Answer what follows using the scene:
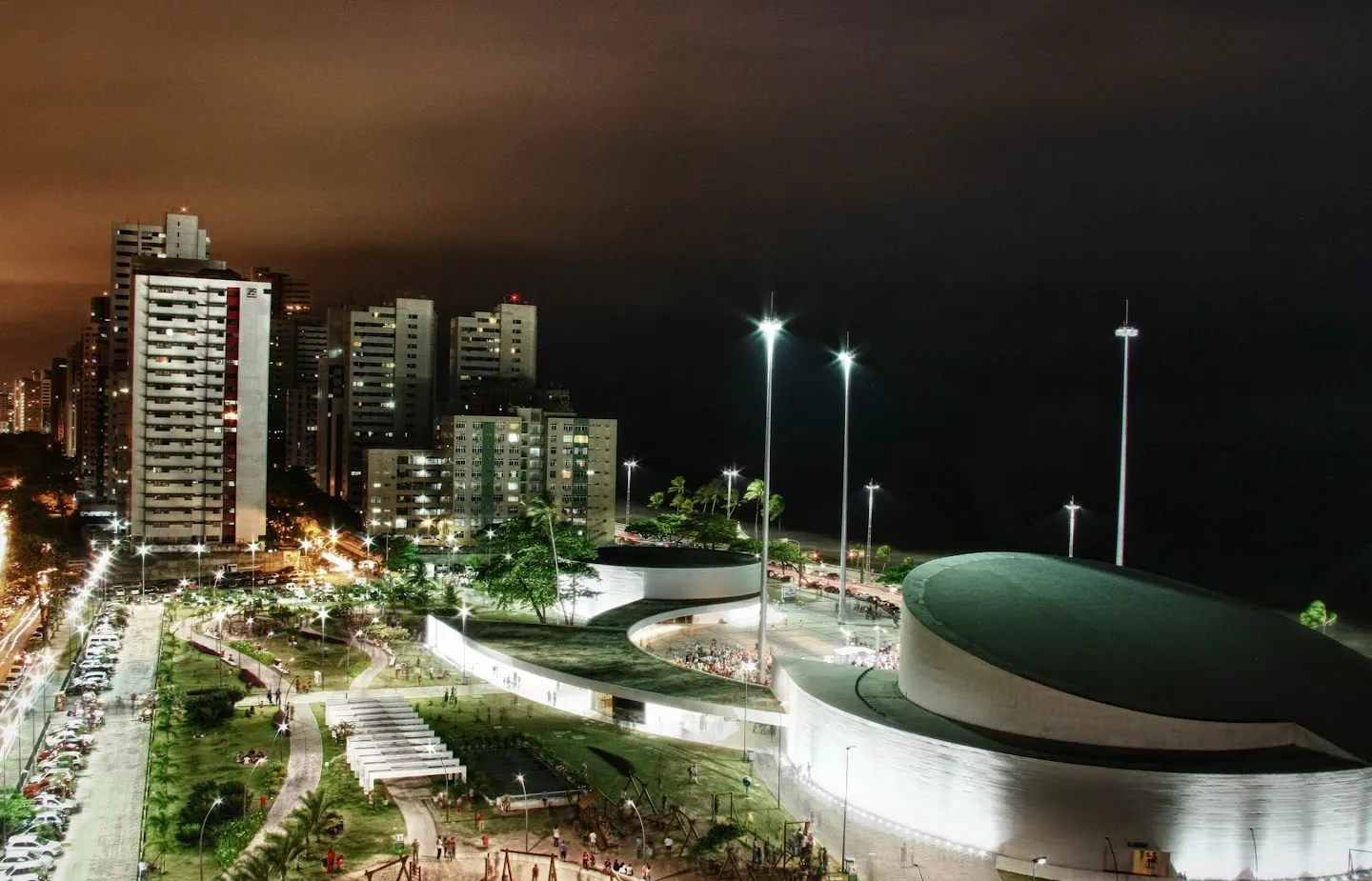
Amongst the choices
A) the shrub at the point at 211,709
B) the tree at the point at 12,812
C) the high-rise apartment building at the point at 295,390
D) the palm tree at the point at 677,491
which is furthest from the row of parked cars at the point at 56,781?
the high-rise apartment building at the point at 295,390

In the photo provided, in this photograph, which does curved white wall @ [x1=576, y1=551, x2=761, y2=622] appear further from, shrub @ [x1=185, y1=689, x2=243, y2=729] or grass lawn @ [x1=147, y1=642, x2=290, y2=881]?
grass lawn @ [x1=147, y1=642, x2=290, y2=881]

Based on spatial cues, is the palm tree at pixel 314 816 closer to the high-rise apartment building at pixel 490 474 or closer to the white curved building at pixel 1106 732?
the white curved building at pixel 1106 732

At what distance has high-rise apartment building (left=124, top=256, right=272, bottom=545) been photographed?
84062 mm

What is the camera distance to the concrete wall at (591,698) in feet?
119

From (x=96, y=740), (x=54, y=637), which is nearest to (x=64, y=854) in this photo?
(x=96, y=740)

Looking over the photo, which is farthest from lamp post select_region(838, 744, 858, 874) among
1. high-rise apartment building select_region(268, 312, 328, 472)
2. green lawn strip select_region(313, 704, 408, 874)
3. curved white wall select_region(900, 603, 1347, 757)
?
high-rise apartment building select_region(268, 312, 328, 472)

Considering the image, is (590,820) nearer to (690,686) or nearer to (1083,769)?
(690,686)

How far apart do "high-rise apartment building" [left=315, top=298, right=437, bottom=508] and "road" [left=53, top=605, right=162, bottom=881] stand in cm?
8102

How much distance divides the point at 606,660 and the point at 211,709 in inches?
609

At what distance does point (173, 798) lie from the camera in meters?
31.0

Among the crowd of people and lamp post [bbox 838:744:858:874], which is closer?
lamp post [bbox 838:744:858:874]

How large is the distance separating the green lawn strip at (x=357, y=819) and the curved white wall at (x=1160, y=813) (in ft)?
50.9

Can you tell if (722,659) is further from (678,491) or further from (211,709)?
(678,491)

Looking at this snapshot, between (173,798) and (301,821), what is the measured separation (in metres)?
7.45
